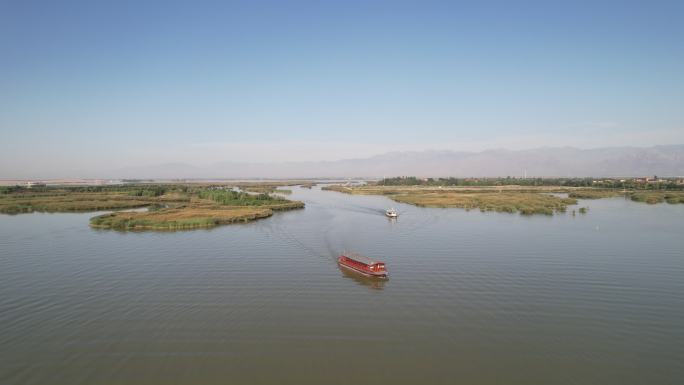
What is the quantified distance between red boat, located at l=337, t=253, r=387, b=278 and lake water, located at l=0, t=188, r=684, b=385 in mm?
649

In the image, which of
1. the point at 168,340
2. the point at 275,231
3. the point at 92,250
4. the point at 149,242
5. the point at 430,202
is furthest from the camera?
the point at 430,202

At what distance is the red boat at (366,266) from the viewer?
23.0m

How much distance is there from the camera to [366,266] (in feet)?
76.4

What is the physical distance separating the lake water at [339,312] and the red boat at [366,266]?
0.65 m

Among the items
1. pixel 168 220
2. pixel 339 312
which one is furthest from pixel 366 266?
pixel 168 220

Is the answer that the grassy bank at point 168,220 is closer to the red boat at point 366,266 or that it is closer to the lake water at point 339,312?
the lake water at point 339,312

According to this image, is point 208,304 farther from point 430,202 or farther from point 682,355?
point 430,202

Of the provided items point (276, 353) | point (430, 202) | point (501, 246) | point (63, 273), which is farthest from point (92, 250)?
point (430, 202)

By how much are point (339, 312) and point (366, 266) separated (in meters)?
5.60

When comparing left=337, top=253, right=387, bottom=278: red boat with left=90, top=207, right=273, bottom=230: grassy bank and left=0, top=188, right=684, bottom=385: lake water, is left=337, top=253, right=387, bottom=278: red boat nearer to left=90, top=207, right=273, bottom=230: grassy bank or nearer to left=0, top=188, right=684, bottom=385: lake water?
left=0, top=188, right=684, bottom=385: lake water

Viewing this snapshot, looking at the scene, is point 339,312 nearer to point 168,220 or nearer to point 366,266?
point 366,266

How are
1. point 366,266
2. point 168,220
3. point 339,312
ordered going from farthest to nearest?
point 168,220 → point 366,266 → point 339,312

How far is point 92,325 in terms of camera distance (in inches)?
654

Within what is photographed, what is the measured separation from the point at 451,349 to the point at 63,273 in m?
23.6
